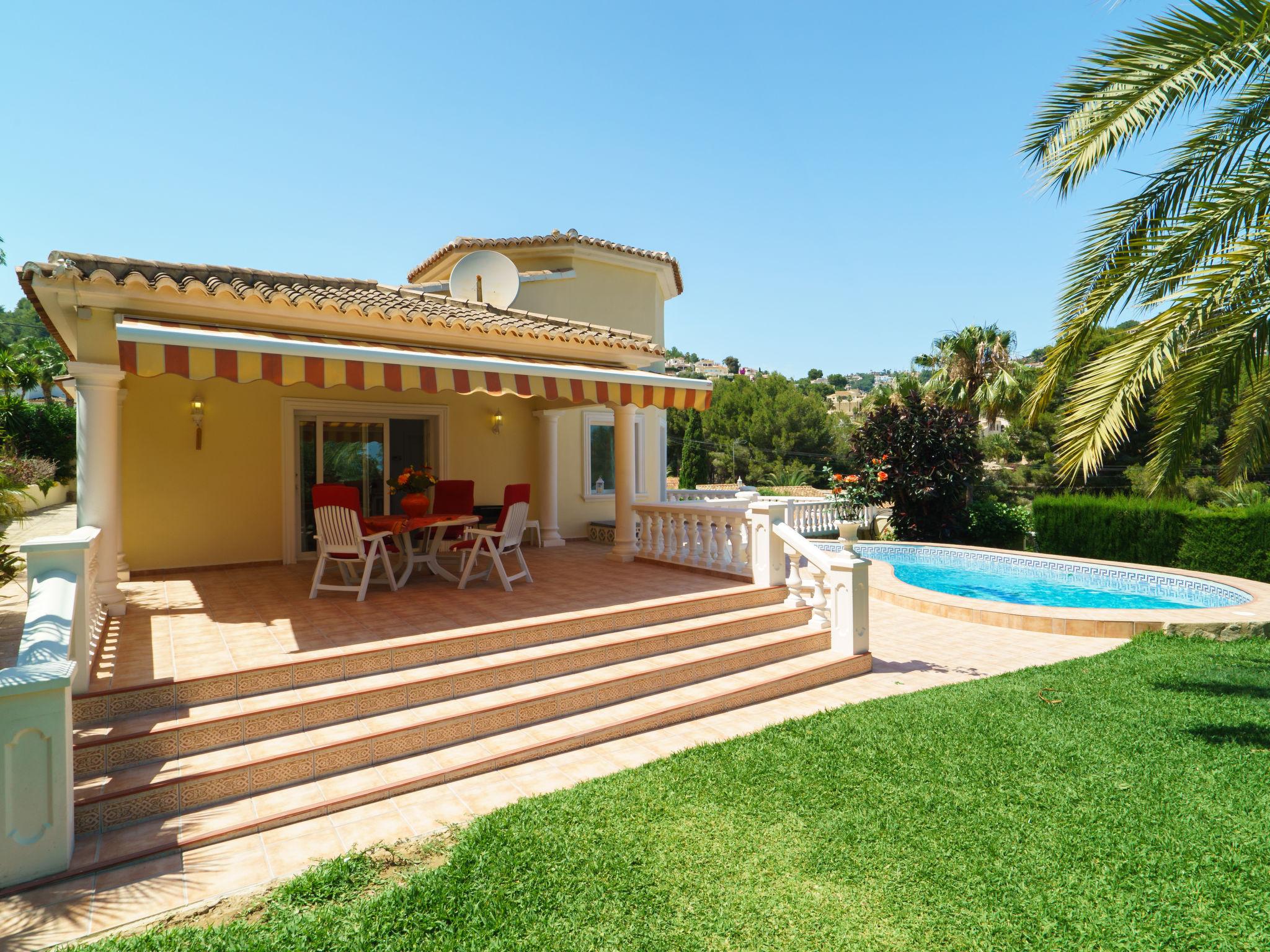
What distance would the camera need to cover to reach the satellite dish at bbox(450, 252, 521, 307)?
2042 cm

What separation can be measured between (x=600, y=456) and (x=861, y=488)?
14236 millimetres

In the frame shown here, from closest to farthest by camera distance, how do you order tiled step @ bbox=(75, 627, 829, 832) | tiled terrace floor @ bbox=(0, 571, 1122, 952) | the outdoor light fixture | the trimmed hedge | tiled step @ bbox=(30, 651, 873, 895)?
1. tiled terrace floor @ bbox=(0, 571, 1122, 952)
2. tiled step @ bbox=(30, 651, 873, 895)
3. tiled step @ bbox=(75, 627, 829, 832)
4. the outdoor light fixture
5. the trimmed hedge

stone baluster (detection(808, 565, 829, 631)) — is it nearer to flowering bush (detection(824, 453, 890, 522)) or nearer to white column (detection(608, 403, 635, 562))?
white column (detection(608, 403, 635, 562))

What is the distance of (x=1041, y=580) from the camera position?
78.5 feet

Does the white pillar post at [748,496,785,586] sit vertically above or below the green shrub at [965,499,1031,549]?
above

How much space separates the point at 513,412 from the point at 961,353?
32182 mm

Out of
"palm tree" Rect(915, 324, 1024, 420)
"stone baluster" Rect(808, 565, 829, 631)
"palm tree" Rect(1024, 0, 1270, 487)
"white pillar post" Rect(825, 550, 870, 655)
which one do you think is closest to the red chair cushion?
"stone baluster" Rect(808, 565, 829, 631)

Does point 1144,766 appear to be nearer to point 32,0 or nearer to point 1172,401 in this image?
point 1172,401

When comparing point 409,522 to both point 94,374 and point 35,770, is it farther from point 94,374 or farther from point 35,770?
point 35,770

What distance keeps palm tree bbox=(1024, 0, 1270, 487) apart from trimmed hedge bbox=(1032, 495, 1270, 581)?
11.5 metres

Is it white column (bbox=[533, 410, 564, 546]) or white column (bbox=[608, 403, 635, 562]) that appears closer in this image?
white column (bbox=[608, 403, 635, 562])

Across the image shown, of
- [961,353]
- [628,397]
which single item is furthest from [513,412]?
[961,353]

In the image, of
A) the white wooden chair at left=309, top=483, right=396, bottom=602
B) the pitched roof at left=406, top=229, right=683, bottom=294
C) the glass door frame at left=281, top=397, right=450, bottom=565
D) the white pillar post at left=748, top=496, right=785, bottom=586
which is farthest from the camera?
the pitched roof at left=406, top=229, right=683, bottom=294

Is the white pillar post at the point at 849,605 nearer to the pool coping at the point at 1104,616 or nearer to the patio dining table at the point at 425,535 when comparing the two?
the pool coping at the point at 1104,616
